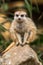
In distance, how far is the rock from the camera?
19.4 feet

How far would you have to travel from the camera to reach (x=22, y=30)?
7.14 meters

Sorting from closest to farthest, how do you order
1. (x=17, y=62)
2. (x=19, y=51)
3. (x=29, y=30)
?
(x=17, y=62) → (x=19, y=51) → (x=29, y=30)

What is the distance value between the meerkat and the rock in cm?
24

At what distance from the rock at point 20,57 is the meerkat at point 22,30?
0.78 feet

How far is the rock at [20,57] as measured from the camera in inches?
233

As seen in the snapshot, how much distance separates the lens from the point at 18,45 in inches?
276

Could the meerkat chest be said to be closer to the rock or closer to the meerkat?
the meerkat

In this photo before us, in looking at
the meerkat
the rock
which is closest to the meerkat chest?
the meerkat

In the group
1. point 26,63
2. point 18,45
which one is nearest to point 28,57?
point 26,63

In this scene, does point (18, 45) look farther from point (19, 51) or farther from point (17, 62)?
point (17, 62)

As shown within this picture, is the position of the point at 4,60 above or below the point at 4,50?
above

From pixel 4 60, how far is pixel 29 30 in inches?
53.2

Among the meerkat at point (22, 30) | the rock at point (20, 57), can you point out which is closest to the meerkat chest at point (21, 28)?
the meerkat at point (22, 30)

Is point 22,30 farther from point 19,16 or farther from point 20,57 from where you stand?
point 20,57
